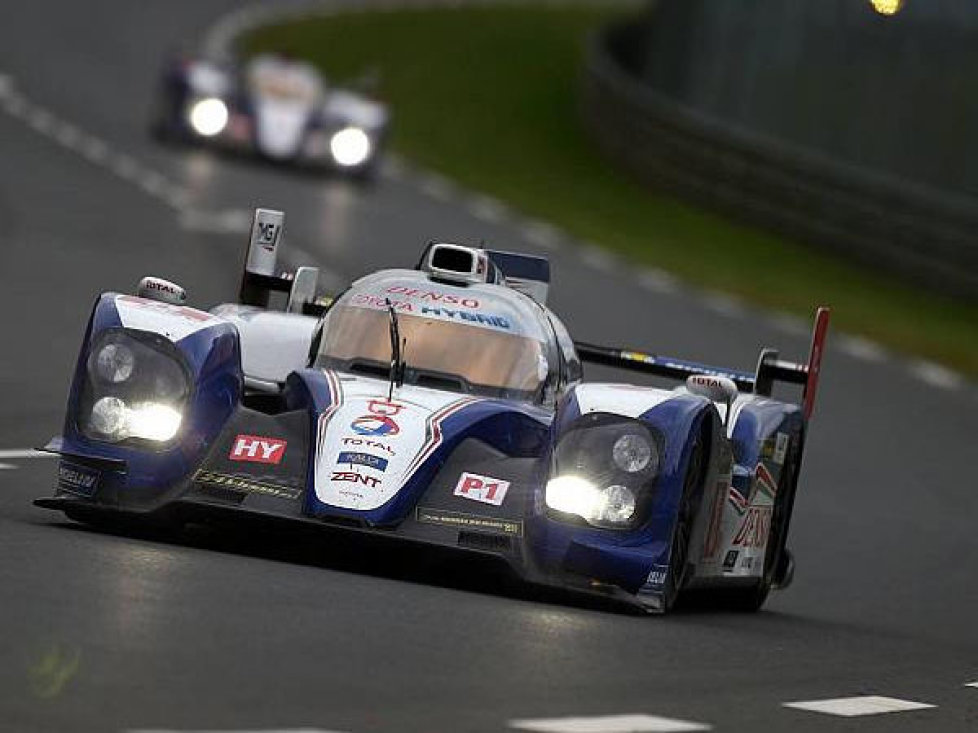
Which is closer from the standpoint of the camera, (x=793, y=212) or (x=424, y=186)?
(x=793, y=212)

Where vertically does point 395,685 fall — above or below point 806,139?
below

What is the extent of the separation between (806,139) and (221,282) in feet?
31.8

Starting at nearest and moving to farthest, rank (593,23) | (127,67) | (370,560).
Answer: (370,560) < (127,67) < (593,23)

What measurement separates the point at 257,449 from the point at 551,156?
86.5 ft

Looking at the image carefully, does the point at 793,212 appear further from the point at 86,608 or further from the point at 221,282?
the point at 86,608

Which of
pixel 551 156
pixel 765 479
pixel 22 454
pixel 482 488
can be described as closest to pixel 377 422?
pixel 482 488

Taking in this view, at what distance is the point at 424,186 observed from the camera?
107 feet

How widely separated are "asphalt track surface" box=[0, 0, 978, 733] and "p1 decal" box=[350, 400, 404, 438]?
401 millimetres

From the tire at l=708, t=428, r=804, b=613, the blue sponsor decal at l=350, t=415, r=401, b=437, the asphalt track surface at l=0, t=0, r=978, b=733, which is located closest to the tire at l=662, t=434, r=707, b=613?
the asphalt track surface at l=0, t=0, r=978, b=733

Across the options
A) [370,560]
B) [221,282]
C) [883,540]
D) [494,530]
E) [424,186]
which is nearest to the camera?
[494,530]

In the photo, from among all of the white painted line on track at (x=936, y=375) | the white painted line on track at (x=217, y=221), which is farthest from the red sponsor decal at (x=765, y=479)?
the white painted line on track at (x=217, y=221)

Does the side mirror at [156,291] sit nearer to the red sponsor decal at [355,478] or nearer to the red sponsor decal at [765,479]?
the red sponsor decal at [355,478]

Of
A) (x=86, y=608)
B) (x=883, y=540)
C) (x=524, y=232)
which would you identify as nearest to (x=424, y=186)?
(x=524, y=232)

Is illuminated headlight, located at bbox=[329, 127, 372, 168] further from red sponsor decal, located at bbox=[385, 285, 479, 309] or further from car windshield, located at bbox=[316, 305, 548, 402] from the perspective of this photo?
car windshield, located at bbox=[316, 305, 548, 402]
